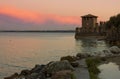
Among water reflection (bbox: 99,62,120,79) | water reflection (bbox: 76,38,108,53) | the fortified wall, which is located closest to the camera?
water reflection (bbox: 99,62,120,79)

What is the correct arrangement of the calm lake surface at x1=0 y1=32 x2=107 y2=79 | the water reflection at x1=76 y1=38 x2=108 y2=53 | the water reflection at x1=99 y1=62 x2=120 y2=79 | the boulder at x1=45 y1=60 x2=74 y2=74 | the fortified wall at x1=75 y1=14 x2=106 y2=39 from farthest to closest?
the fortified wall at x1=75 y1=14 x2=106 y2=39 < the water reflection at x1=76 y1=38 x2=108 y2=53 < the calm lake surface at x1=0 y1=32 x2=107 y2=79 < the boulder at x1=45 y1=60 x2=74 y2=74 < the water reflection at x1=99 y1=62 x2=120 y2=79

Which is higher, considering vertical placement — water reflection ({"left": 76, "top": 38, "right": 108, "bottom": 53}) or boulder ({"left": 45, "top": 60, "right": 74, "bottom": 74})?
boulder ({"left": 45, "top": 60, "right": 74, "bottom": 74})

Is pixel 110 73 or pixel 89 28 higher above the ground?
pixel 110 73

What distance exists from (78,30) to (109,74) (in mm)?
141697

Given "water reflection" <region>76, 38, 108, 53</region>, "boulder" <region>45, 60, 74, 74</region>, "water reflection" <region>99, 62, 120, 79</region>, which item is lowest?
"water reflection" <region>76, 38, 108, 53</region>

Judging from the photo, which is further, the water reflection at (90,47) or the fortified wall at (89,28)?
the fortified wall at (89,28)

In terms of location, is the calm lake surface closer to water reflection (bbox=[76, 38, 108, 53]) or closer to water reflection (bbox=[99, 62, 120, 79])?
water reflection (bbox=[76, 38, 108, 53])

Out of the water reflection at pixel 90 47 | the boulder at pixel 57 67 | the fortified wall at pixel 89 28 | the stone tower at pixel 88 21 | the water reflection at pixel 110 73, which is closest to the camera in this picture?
the water reflection at pixel 110 73

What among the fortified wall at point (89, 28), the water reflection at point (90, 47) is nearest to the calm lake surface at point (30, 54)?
the water reflection at point (90, 47)

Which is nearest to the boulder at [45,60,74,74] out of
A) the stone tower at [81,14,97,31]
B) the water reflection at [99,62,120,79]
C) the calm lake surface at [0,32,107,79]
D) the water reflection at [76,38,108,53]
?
the water reflection at [99,62,120,79]

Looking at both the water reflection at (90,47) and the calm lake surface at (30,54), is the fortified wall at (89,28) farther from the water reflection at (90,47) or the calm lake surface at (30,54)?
the calm lake surface at (30,54)

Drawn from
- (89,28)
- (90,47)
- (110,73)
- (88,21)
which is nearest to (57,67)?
(110,73)

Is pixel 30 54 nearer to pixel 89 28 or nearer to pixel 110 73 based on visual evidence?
pixel 110 73

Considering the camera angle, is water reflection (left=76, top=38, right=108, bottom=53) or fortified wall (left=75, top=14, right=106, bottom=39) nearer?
water reflection (left=76, top=38, right=108, bottom=53)
